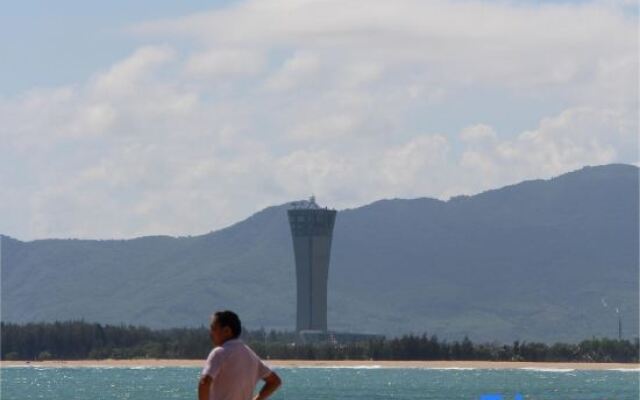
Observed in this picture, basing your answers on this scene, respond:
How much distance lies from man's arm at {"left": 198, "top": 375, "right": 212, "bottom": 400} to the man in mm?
34

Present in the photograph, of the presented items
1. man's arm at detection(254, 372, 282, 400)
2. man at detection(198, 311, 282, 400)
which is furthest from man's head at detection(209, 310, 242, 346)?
man's arm at detection(254, 372, 282, 400)

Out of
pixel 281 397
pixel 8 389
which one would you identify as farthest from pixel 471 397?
pixel 8 389

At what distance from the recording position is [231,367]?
2231cm

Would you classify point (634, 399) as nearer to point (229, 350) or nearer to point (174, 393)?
point (174, 393)

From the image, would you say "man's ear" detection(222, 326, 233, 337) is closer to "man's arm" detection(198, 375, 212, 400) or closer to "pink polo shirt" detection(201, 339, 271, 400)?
"pink polo shirt" detection(201, 339, 271, 400)

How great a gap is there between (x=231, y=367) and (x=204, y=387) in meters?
0.77

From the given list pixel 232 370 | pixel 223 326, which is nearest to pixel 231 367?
pixel 232 370

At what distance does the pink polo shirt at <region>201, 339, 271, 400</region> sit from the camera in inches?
867

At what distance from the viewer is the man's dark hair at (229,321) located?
73.0 feet

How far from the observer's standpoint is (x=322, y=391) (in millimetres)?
177750

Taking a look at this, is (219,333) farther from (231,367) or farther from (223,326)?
(231,367)

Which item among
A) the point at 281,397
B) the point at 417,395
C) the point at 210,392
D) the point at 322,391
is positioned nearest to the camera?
the point at 210,392

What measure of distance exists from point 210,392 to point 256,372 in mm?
984

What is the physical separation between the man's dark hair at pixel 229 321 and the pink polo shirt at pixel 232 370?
15 centimetres
